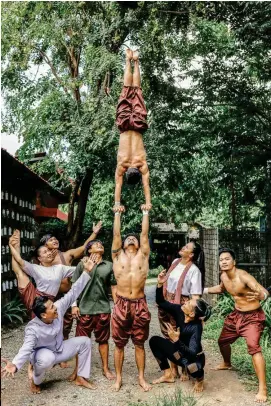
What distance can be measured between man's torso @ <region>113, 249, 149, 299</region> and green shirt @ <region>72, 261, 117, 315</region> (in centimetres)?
40

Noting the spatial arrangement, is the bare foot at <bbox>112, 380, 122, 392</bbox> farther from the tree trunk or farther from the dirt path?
the tree trunk

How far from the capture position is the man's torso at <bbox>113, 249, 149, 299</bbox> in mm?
5680

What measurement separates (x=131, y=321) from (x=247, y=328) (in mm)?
1382

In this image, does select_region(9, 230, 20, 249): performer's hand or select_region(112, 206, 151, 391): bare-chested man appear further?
select_region(112, 206, 151, 391): bare-chested man

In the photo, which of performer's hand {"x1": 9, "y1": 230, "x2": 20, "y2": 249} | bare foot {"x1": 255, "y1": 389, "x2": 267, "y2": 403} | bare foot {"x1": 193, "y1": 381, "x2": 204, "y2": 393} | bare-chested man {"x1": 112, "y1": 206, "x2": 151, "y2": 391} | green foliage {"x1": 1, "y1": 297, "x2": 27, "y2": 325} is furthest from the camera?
green foliage {"x1": 1, "y1": 297, "x2": 27, "y2": 325}

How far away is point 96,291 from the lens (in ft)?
19.9

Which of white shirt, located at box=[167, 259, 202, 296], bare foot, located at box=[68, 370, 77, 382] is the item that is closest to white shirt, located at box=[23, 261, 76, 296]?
bare foot, located at box=[68, 370, 77, 382]

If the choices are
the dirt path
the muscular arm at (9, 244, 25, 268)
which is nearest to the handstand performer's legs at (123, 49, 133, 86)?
the muscular arm at (9, 244, 25, 268)

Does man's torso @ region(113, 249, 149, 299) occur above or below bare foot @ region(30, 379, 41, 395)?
above

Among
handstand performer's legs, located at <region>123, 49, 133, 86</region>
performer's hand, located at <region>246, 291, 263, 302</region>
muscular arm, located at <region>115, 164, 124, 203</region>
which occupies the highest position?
handstand performer's legs, located at <region>123, 49, 133, 86</region>

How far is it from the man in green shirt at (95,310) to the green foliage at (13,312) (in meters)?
3.75

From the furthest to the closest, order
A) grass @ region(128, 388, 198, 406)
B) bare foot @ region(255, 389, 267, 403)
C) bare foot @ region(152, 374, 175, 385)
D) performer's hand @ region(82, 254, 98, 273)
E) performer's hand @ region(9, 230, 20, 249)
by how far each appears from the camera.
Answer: bare foot @ region(152, 374, 175, 385) < performer's hand @ region(82, 254, 98, 273) < performer's hand @ region(9, 230, 20, 249) < bare foot @ region(255, 389, 267, 403) < grass @ region(128, 388, 198, 406)

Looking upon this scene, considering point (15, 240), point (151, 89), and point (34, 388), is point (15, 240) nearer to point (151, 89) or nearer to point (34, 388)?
point (34, 388)

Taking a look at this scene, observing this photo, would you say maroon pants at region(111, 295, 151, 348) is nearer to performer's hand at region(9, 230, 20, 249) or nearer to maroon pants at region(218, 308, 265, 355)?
maroon pants at region(218, 308, 265, 355)
